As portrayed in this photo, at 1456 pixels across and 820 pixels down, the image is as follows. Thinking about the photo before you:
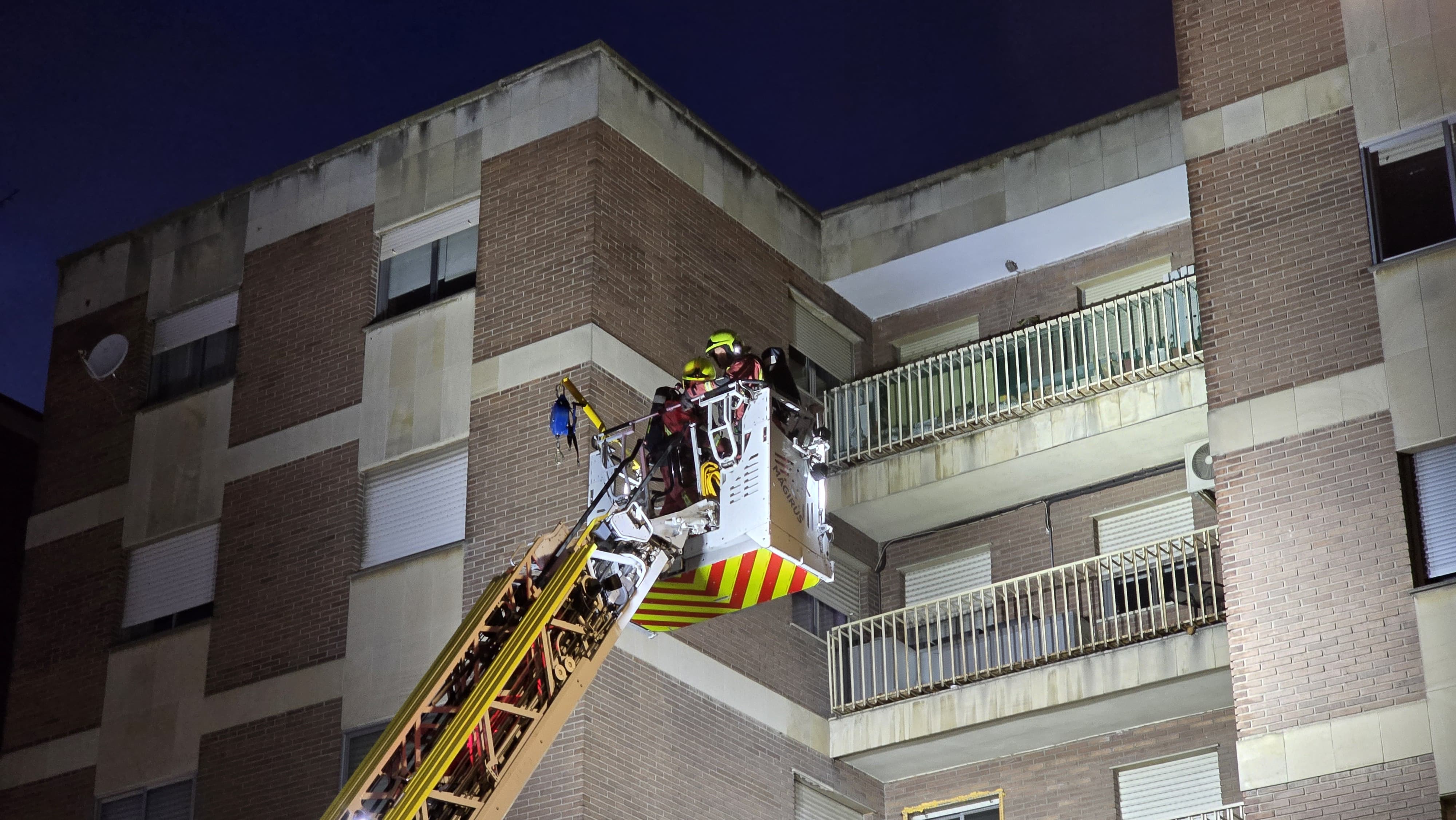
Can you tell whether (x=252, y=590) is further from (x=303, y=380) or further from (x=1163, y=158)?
(x=1163, y=158)

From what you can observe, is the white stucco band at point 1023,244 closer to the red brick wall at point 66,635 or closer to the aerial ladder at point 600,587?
the aerial ladder at point 600,587

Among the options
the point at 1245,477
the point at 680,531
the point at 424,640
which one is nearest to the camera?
the point at 680,531

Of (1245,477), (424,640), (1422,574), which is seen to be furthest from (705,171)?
(1422,574)

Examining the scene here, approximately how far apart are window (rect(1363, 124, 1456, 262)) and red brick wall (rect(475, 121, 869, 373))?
905cm

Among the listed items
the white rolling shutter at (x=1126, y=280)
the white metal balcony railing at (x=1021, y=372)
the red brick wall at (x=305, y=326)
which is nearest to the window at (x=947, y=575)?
the white metal balcony railing at (x=1021, y=372)

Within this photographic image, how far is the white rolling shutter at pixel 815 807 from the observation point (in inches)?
1035

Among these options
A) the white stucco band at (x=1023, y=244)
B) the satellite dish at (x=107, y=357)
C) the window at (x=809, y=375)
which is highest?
the white stucco band at (x=1023, y=244)

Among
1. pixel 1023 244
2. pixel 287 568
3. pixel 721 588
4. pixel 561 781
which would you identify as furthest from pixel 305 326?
pixel 721 588

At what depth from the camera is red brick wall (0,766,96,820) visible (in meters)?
27.1

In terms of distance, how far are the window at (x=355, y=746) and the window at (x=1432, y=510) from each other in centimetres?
1203

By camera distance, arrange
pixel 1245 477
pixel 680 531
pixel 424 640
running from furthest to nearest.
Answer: pixel 424 640, pixel 1245 477, pixel 680 531

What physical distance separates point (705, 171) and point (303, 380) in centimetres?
603

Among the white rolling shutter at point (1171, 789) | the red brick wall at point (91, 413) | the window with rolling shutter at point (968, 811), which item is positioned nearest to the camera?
the white rolling shutter at point (1171, 789)

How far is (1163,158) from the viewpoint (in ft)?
91.4
